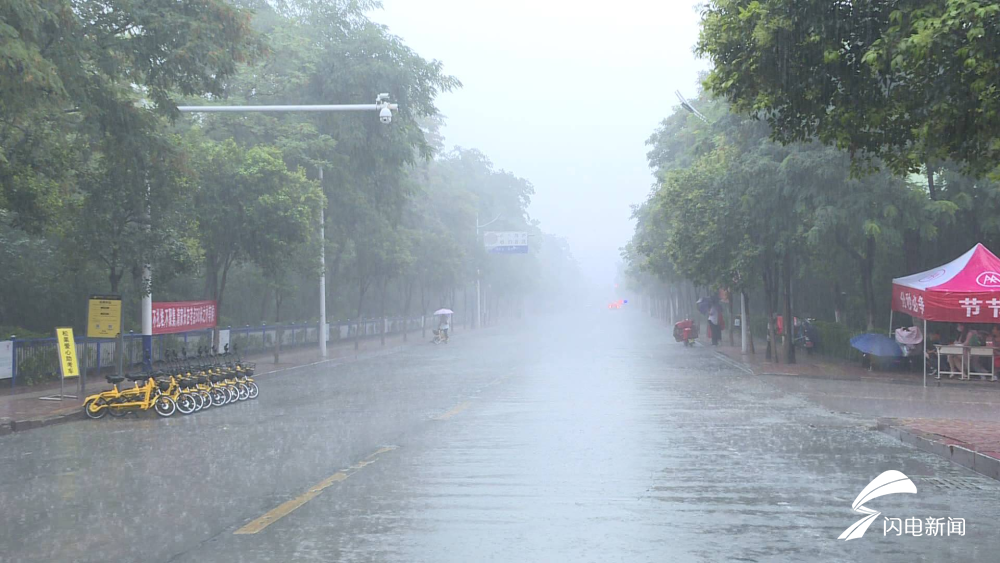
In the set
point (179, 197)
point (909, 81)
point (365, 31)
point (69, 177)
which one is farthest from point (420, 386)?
point (365, 31)

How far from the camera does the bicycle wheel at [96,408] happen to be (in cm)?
1803

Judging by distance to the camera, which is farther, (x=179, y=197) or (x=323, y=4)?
(x=323, y=4)

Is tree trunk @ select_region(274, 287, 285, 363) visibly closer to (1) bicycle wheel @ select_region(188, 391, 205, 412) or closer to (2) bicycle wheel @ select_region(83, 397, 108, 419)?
(1) bicycle wheel @ select_region(188, 391, 205, 412)

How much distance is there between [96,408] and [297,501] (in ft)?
35.2

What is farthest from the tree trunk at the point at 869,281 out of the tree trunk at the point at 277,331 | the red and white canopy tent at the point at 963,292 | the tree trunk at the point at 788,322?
the tree trunk at the point at 277,331

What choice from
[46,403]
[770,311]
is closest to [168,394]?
[46,403]

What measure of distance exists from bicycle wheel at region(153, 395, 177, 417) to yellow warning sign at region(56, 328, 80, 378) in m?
3.29

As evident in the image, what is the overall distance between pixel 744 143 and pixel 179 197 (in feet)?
55.1

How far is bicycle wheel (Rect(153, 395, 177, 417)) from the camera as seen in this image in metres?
17.9

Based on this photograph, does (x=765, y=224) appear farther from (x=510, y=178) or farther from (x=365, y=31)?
(x=510, y=178)

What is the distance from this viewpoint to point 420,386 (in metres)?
24.0

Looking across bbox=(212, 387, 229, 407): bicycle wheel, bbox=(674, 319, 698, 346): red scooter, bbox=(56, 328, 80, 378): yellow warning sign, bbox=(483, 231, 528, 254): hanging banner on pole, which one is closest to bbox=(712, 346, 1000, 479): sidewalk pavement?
bbox=(674, 319, 698, 346): red scooter

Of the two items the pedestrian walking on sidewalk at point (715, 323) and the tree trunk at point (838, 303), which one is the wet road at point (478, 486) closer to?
the tree trunk at point (838, 303)

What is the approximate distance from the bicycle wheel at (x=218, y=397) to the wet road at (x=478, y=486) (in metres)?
0.78
